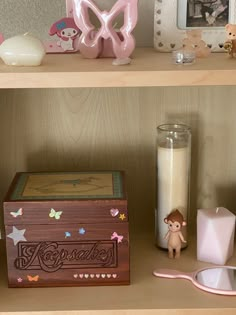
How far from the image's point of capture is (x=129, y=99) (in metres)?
0.90

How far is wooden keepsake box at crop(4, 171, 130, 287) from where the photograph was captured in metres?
0.77

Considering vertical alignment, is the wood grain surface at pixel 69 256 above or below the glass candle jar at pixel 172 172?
below

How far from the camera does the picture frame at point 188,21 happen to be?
0.82m

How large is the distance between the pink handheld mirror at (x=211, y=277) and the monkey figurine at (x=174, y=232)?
0.05 meters

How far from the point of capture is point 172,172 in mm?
851

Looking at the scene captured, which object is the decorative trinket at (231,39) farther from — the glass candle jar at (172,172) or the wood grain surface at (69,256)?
the wood grain surface at (69,256)

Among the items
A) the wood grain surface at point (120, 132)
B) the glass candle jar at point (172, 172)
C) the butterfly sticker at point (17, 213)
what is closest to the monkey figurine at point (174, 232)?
the glass candle jar at point (172, 172)

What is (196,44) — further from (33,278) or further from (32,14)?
(33,278)

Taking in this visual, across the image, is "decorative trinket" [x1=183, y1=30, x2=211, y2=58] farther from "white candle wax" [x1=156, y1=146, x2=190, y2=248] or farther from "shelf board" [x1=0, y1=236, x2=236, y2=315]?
"shelf board" [x1=0, y1=236, x2=236, y2=315]

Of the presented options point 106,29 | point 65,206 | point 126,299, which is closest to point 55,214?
point 65,206

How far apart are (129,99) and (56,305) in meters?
0.33

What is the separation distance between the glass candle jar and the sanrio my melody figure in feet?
0.59

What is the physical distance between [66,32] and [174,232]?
0.32m

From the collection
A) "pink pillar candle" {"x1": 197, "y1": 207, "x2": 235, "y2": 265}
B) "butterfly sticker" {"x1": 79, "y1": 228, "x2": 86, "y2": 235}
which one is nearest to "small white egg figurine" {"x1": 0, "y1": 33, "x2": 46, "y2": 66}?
"butterfly sticker" {"x1": 79, "y1": 228, "x2": 86, "y2": 235}
